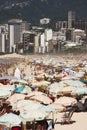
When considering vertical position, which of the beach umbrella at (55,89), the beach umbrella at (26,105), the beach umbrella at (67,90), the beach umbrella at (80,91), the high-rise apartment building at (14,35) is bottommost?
the high-rise apartment building at (14,35)

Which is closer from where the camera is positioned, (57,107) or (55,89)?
(57,107)

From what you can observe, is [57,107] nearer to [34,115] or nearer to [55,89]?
[34,115]

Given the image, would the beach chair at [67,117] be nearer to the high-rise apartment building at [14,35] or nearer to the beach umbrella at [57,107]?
the beach umbrella at [57,107]

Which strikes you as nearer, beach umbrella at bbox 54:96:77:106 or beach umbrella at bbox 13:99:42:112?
beach umbrella at bbox 13:99:42:112

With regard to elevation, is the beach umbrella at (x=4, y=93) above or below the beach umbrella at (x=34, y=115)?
below

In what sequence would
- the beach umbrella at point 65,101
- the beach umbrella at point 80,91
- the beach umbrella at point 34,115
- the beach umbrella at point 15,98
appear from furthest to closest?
the beach umbrella at point 80,91 < the beach umbrella at point 15,98 < the beach umbrella at point 65,101 < the beach umbrella at point 34,115

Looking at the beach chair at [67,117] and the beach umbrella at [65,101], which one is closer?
the beach chair at [67,117]

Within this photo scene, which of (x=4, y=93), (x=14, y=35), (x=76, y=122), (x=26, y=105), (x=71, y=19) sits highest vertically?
(x=26, y=105)

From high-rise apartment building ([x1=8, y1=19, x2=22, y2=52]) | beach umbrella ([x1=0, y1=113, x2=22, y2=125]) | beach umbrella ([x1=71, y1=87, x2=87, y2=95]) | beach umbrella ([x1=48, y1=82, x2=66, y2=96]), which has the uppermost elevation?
beach umbrella ([x1=0, y1=113, x2=22, y2=125])

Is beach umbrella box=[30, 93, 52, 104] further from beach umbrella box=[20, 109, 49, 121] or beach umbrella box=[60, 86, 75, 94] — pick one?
beach umbrella box=[20, 109, 49, 121]

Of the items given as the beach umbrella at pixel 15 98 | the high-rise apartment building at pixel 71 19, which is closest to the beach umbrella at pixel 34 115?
the beach umbrella at pixel 15 98

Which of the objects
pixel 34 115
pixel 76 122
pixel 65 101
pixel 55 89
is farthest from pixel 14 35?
pixel 34 115

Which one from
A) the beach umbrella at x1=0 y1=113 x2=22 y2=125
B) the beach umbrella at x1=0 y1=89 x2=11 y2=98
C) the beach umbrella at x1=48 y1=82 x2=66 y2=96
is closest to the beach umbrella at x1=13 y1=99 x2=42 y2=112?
the beach umbrella at x1=0 y1=113 x2=22 y2=125
